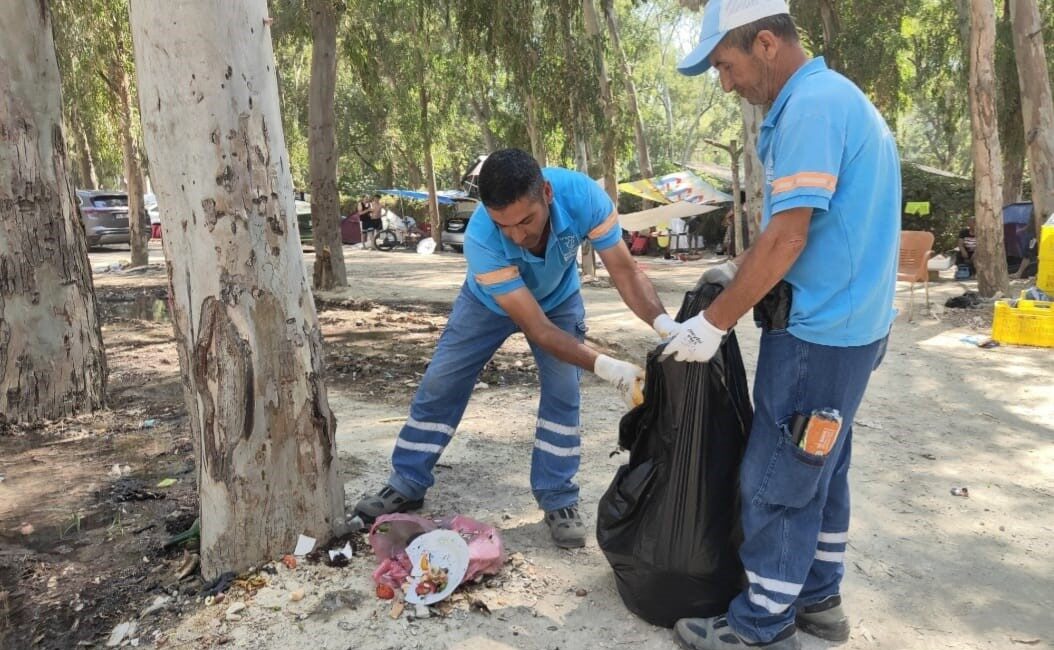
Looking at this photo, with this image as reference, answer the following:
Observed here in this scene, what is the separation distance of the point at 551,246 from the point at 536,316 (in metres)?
0.30

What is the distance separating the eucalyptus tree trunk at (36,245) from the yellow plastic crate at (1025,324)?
764 cm

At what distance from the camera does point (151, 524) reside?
129 inches

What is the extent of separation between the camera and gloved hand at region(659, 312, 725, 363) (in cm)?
217

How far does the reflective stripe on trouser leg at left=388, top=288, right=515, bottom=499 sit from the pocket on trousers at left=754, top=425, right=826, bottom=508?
1358 mm

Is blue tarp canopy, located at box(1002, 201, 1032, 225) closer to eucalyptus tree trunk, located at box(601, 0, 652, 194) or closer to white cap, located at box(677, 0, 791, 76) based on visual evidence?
eucalyptus tree trunk, located at box(601, 0, 652, 194)

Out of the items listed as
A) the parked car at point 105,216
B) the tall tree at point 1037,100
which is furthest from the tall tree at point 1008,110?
the parked car at point 105,216

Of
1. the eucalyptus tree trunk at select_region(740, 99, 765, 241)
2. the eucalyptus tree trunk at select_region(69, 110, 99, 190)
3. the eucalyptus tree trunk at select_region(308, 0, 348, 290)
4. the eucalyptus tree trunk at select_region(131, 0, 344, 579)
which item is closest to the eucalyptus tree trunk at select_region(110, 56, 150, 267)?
the eucalyptus tree trunk at select_region(69, 110, 99, 190)

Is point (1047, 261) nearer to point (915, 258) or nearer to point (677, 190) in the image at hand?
point (915, 258)

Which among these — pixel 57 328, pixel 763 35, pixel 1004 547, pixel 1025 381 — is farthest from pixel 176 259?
pixel 1025 381

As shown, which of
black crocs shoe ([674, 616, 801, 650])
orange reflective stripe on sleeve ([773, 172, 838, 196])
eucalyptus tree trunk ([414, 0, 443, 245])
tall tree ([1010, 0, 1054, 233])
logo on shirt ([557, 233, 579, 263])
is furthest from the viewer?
eucalyptus tree trunk ([414, 0, 443, 245])

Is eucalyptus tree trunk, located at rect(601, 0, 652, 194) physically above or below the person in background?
above

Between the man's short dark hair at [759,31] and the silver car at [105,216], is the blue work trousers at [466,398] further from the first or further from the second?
the silver car at [105,216]

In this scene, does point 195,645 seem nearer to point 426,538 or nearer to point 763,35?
point 426,538

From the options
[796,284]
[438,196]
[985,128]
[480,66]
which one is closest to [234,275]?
[796,284]
